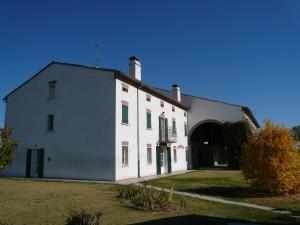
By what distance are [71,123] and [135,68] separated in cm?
689

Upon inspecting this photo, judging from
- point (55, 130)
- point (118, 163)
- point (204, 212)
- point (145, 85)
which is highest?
point (145, 85)

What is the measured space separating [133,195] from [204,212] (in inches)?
129

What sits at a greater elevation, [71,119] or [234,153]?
[71,119]

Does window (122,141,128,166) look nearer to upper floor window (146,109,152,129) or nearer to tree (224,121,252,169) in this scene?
upper floor window (146,109,152,129)

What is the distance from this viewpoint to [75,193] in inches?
530

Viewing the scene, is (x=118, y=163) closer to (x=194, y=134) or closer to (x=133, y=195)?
(x=133, y=195)

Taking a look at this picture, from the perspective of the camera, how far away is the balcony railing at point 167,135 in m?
27.8

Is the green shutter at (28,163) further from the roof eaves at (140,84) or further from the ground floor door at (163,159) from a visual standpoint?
the ground floor door at (163,159)

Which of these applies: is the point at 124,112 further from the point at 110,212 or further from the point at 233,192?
the point at 110,212

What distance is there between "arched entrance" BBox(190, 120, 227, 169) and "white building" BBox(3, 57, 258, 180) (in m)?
8.96

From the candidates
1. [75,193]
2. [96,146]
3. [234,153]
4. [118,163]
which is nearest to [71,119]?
[96,146]

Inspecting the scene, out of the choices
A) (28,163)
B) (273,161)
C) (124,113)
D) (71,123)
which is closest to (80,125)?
(71,123)

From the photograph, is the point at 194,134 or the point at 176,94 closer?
the point at 176,94

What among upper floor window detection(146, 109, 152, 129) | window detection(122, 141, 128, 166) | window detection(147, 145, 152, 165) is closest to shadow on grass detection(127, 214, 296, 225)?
window detection(122, 141, 128, 166)
